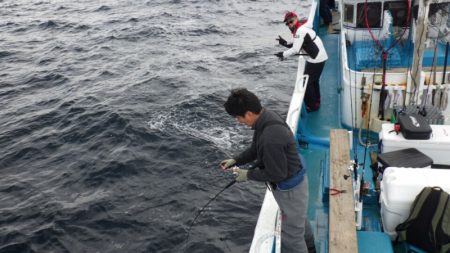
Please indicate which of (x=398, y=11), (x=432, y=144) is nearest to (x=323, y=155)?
(x=432, y=144)

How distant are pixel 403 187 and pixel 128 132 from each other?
8735 mm

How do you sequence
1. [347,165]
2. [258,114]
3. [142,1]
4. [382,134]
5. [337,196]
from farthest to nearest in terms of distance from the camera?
1. [142,1]
2. [382,134]
3. [347,165]
4. [337,196]
5. [258,114]

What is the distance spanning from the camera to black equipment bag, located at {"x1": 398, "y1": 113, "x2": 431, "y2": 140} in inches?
222

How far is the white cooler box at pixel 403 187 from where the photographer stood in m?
4.64

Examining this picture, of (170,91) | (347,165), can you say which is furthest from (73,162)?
(347,165)

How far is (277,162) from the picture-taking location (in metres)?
3.76

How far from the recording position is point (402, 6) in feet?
30.6

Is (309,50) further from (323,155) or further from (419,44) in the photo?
(419,44)

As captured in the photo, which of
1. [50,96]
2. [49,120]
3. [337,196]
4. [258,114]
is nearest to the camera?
[258,114]

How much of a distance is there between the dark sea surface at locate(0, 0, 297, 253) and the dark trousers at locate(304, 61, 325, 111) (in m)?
2.36

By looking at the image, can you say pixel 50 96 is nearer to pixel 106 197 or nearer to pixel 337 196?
pixel 106 197

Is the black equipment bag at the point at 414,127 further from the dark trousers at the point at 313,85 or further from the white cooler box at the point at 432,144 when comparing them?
the dark trousers at the point at 313,85

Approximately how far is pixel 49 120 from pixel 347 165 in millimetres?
10169

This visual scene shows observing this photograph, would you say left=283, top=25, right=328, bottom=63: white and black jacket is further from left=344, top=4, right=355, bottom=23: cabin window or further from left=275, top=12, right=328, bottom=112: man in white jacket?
left=344, top=4, right=355, bottom=23: cabin window
